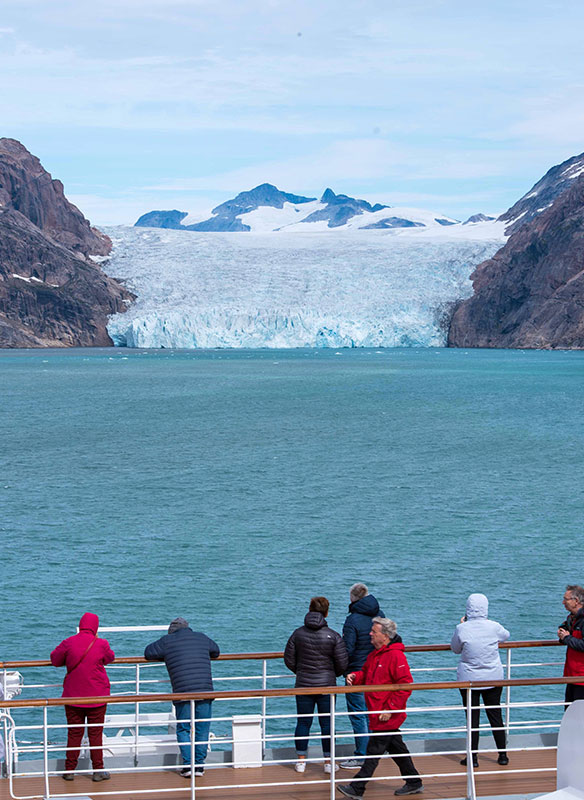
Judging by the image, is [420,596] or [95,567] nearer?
[420,596]

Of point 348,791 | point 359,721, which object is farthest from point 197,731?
point 348,791

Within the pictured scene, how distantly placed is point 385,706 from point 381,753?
0.36 metres

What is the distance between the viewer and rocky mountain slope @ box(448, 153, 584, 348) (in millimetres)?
138750

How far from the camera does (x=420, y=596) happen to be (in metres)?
22.0

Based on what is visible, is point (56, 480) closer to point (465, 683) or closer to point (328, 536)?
point (328, 536)

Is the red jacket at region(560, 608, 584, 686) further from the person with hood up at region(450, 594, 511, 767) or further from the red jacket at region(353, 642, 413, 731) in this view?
the red jacket at region(353, 642, 413, 731)

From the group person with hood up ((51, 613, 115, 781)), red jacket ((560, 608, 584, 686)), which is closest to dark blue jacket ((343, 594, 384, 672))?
red jacket ((560, 608, 584, 686))

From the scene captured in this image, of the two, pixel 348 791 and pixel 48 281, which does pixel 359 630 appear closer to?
pixel 348 791

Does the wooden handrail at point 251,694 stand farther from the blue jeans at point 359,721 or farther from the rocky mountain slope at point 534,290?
the rocky mountain slope at point 534,290

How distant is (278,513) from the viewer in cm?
3192

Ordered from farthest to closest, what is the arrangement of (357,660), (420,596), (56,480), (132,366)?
1. (132,366)
2. (56,480)
3. (420,596)
4. (357,660)

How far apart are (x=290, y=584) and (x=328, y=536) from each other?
531cm

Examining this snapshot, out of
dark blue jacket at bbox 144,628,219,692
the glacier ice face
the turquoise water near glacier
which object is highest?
the glacier ice face

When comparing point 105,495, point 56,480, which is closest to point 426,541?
point 105,495
